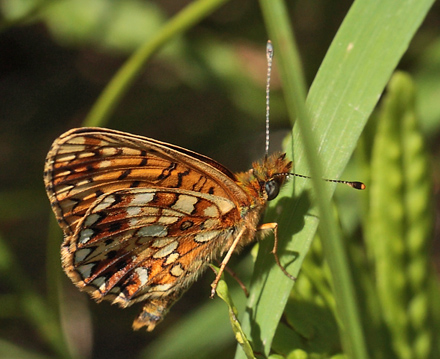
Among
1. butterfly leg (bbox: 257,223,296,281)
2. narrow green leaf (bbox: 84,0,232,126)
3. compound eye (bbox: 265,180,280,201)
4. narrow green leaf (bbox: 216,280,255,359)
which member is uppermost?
narrow green leaf (bbox: 84,0,232,126)

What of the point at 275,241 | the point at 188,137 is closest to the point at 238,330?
the point at 275,241

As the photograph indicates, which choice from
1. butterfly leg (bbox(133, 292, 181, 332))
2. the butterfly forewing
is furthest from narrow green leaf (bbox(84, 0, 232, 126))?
butterfly leg (bbox(133, 292, 181, 332))

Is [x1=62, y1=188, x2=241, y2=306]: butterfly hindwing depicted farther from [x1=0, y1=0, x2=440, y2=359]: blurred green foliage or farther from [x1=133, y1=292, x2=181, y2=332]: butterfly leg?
[x1=0, y1=0, x2=440, y2=359]: blurred green foliage

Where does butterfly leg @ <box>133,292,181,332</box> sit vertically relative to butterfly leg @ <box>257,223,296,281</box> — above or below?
below

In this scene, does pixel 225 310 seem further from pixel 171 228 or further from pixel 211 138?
pixel 211 138

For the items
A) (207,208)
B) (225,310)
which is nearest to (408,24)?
(207,208)

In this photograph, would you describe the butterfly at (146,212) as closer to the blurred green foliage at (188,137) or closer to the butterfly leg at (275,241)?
the butterfly leg at (275,241)

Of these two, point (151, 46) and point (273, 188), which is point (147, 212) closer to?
point (273, 188)
